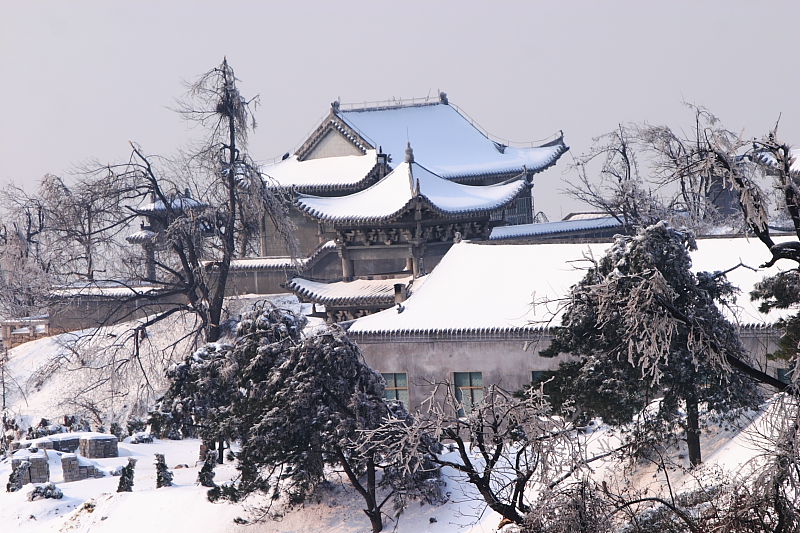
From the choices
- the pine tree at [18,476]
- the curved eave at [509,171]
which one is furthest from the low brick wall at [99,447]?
the curved eave at [509,171]

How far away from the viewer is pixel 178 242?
93.2 feet

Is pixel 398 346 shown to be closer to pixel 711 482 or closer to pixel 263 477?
pixel 263 477

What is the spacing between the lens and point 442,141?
3991 centimetres

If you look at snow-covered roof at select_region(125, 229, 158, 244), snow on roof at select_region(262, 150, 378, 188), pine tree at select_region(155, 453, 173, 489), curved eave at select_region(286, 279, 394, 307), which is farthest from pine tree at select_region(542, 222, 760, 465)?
snow-covered roof at select_region(125, 229, 158, 244)

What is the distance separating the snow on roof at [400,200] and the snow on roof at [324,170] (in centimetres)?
468

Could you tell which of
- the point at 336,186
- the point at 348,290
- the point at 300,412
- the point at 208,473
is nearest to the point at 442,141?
the point at 336,186

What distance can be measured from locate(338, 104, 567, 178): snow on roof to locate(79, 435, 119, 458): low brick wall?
14.5 metres

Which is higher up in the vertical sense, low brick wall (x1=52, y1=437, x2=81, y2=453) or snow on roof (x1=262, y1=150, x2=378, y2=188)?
snow on roof (x1=262, y1=150, x2=378, y2=188)

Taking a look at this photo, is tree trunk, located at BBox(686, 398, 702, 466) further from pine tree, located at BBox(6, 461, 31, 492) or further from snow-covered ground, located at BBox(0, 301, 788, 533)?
pine tree, located at BBox(6, 461, 31, 492)

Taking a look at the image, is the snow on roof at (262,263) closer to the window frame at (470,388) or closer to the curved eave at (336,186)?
the curved eave at (336,186)

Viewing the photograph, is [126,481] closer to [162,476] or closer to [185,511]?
[162,476]

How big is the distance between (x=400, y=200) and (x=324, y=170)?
8.03 metres

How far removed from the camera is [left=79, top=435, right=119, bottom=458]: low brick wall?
25.9 metres

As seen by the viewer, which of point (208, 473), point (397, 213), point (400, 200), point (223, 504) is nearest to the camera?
point (223, 504)
